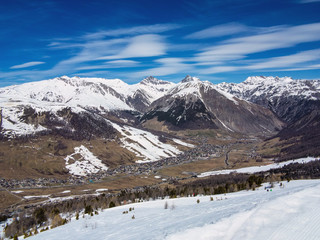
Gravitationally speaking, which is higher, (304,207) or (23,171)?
(23,171)

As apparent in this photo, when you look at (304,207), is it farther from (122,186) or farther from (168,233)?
(122,186)

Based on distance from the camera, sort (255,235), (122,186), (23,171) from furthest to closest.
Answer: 1. (23,171)
2. (122,186)
3. (255,235)

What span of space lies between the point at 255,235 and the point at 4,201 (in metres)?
154

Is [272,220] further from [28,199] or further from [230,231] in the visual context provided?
[28,199]

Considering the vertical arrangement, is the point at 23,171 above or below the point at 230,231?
above

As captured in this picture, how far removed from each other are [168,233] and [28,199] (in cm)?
14761

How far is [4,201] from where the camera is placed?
5443 inches

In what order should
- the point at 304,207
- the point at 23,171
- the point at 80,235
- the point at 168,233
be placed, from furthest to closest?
the point at 23,171
the point at 80,235
the point at 304,207
the point at 168,233

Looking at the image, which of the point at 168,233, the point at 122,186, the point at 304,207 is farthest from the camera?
the point at 122,186

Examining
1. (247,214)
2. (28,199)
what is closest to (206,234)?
(247,214)

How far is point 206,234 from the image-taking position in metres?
16.5

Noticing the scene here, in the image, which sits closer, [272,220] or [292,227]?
[292,227]

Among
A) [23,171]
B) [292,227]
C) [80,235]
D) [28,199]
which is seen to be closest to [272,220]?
[292,227]

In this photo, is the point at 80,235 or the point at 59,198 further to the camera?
the point at 59,198
